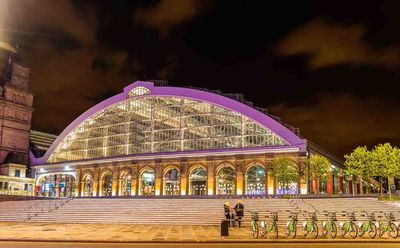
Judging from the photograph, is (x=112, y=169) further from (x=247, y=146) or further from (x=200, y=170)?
(x=247, y=146)

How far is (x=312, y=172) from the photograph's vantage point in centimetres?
5812

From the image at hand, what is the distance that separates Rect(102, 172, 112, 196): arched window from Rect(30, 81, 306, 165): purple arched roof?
1105 cm

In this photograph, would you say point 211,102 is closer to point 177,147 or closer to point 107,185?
point 177,147

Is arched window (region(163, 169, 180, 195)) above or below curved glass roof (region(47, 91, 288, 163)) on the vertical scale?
below

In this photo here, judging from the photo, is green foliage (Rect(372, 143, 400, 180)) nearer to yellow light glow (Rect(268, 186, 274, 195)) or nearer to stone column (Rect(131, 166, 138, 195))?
yellow light glow (Rect(268, 186, 274, 195))

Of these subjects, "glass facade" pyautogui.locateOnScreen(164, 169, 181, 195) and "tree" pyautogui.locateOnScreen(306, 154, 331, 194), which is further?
"glass facade" pyautogui.locateOnScreen(164, 169, 181, 195)

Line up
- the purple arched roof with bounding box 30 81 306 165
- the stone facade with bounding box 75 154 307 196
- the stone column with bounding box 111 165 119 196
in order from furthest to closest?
the stone column with bounding box 111 165 119 196 → the stone facade with bounding box 75 154 307 196 → the purple arched roof with bounding box 30 81 306 165

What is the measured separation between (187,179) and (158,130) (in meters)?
9.30

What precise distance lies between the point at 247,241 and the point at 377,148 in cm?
3607

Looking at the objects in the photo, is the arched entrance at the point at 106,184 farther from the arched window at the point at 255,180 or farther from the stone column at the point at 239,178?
the arched window at the point at 255,180

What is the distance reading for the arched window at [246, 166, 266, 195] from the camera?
211ft

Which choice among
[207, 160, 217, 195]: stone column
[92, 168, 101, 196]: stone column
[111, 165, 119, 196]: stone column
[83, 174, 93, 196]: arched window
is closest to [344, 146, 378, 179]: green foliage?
[207, 160, 217, 195]: stone column

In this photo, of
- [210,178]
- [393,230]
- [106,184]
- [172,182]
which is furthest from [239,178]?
[393,230]

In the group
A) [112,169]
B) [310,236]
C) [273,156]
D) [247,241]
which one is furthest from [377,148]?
[112,169]
